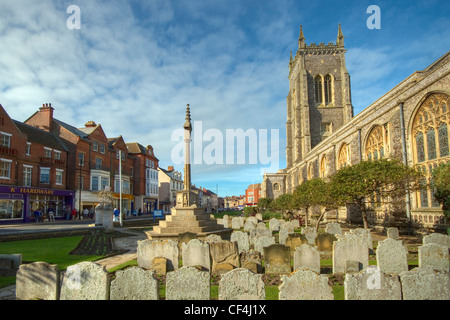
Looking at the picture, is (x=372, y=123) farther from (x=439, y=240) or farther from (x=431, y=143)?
(x=439, y=240)

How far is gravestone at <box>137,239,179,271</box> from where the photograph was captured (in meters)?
8.53

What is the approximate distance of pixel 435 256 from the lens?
7520 mm

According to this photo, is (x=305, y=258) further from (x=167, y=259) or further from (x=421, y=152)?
(x=421, y=152)

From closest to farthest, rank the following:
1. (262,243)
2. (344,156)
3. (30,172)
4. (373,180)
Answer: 1. (262,243)
2. (373,180)
3. (344,156)
4. (30,172)

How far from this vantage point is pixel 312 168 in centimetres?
3872

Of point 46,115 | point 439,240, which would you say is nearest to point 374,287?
point 439,240

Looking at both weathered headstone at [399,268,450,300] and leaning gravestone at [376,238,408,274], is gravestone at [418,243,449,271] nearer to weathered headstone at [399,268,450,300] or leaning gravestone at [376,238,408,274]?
leaning gravestone at [376,238,408,274]

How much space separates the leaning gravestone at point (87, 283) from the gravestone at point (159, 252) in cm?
347

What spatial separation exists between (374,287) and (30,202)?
33908 mm

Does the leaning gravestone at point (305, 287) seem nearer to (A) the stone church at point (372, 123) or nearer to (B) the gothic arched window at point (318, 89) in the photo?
(A) the stone church at point (372, 123)

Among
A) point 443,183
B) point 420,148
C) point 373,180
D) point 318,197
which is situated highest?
point 420,148

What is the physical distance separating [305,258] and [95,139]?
39.0 meters

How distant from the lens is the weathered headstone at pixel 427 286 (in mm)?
4684

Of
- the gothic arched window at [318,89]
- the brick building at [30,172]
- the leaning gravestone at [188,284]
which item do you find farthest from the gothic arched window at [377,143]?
the brick building at [30,172]
